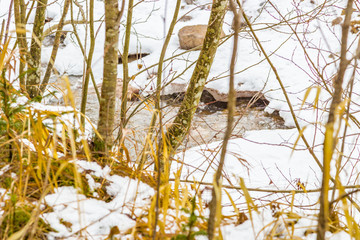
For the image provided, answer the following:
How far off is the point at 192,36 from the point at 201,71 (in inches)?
193

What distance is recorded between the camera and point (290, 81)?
19.4 ft

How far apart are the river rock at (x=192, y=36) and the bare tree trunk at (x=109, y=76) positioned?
543 cm

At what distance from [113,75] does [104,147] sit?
0.34m

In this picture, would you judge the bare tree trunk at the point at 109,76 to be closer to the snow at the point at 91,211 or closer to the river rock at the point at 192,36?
the snow at the point at 91,211

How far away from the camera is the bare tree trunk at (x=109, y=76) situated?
1393 mm

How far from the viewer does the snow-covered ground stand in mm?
1210

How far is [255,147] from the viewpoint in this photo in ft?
14.3

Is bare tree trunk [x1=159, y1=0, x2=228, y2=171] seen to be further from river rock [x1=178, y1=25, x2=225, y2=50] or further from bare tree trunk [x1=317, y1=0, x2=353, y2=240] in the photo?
river rock [x1=178, y1=25, x2=225, y2=50]

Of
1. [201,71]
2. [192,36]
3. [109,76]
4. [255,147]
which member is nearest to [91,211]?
[109,76]

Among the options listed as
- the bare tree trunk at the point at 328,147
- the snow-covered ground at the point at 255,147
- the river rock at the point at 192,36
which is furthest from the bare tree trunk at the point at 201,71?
the river rock at the point at 192,36

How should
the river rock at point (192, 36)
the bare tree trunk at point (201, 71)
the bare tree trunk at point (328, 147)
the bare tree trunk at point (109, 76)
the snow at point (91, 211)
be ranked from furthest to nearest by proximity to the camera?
the river rock at point (192, 36) < the bare tree trunk at point (201, 71) < the bare tree trunk at point (109, 76) < the snow at point (91, 211) < the bare tree trunk at point (328, 147)

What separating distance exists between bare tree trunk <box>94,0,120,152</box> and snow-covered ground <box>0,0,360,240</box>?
15 centimetres

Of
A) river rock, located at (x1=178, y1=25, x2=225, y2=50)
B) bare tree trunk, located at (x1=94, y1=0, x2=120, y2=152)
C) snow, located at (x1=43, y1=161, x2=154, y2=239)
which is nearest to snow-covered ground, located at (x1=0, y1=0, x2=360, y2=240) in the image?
snow, located at (x1=43, y1=161, x2=154, y2=239)

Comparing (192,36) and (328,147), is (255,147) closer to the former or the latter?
(192,36)
